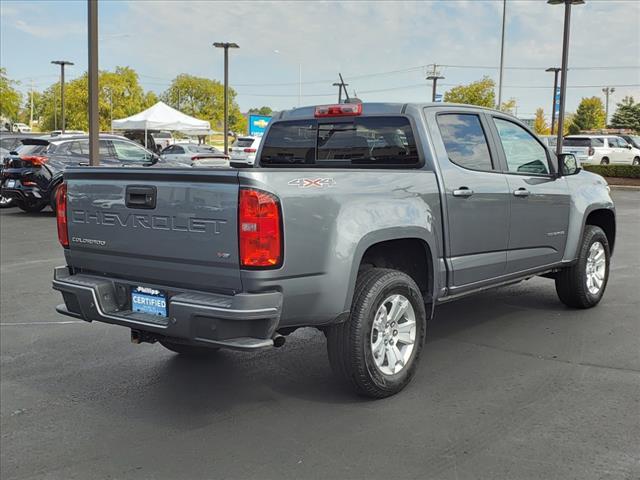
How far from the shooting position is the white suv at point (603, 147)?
3177cm

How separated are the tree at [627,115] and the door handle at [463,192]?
67.5m

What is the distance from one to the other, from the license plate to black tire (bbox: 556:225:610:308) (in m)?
4.16

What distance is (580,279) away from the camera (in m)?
6.53

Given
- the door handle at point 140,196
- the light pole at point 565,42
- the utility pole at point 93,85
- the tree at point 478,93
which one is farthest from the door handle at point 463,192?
the tree at point 478,93

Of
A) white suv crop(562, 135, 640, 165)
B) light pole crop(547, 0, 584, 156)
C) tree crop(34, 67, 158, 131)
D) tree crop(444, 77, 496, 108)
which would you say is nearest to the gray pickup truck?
light pole crop(547, 0, 584, 156)

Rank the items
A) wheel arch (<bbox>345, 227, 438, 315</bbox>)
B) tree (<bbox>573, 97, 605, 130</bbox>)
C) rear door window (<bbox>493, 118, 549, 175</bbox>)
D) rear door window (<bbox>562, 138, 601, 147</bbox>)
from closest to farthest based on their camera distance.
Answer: wheel arch (<bbox>345, 227, 438, 315</bbox>)
rear door window (<bbox>493, 118, 549, 175</bbox>)
rear door window (<bbox>562, 138, 601, 147</bbox>)
tree (<bbox>573, 97, 605, 130</bbox>)

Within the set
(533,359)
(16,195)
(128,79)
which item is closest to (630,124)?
(128,79)

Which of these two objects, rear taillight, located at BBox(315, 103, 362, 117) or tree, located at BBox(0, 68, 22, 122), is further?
tree, located at BBox(0, 68, 22, 122)

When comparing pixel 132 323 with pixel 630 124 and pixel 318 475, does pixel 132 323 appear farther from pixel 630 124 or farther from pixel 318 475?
pixel 630 124

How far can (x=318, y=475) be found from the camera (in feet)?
11.2

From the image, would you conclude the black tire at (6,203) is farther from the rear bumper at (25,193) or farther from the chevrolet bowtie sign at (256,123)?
the chevrolet bowtie sign at (256,123)

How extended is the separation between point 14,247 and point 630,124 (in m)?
66.1

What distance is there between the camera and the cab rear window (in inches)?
198

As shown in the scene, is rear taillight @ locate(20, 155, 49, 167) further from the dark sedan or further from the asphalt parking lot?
the asphalt parking lot
